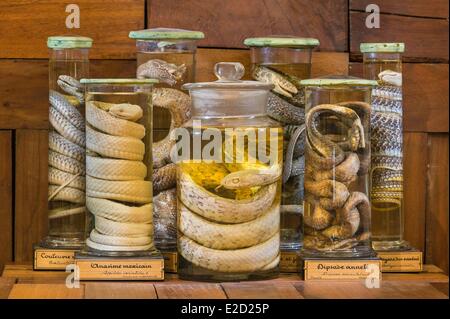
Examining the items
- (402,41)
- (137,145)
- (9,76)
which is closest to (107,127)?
(137,145)

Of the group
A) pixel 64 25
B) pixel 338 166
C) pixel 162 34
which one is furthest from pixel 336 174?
pixel 64 25

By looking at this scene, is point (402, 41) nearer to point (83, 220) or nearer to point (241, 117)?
point (241, 117)

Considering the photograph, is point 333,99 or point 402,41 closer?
point 333,99

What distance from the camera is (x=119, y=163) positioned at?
153 centimetres

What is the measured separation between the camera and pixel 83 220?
1647mm

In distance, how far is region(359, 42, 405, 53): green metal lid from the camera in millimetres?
1661

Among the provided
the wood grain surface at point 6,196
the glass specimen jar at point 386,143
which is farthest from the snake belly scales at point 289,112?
the wood grain surface at point 6,196

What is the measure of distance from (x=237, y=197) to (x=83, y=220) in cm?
30

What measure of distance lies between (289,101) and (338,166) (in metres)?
0.15

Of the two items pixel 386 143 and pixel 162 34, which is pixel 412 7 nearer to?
pixel 386 143

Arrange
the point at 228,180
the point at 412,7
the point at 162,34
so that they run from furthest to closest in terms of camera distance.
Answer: the point at 412,7, the point at 162,34, the point at 228,180

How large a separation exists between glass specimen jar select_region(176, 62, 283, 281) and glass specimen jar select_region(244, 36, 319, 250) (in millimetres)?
88
